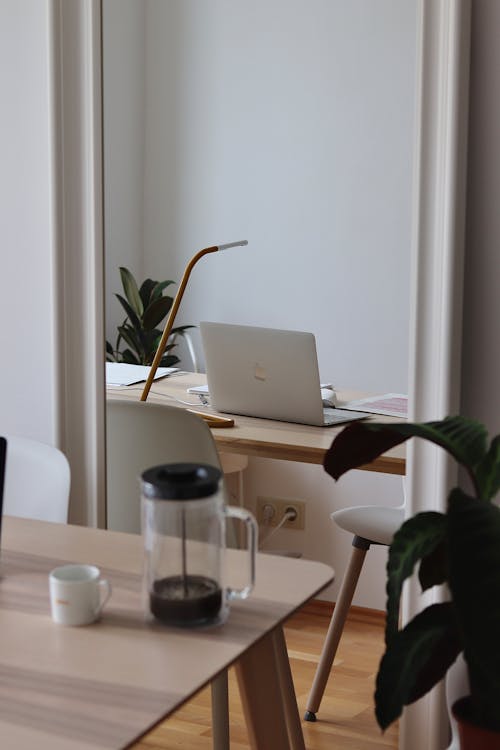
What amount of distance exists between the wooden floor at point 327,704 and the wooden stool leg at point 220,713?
20 centimetres

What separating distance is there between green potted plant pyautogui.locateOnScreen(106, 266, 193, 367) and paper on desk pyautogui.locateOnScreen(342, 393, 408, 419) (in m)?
0.52

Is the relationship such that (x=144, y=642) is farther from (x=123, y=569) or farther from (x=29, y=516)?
(x=29, y=516)

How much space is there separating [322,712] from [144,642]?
1.45 m

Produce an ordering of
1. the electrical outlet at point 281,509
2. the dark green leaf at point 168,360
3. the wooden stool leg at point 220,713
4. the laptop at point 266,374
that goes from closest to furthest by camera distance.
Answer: the wooden stool leg at point 220,713
the laptop at point 266,374
the dark green leaf at point 168,360
the electrical outlet at point 281,509

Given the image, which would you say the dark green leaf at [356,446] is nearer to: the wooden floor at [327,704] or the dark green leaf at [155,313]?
the wooden floor at [327,704]

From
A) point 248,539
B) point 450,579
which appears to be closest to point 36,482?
point 248,539

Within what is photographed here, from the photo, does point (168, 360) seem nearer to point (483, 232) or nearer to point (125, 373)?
point (125, 373)

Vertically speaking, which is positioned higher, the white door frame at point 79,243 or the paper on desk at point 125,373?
the white door frame at point 79,243

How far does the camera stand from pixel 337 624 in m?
2.48

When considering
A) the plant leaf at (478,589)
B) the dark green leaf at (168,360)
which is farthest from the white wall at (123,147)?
the plant leaf at (478,589)

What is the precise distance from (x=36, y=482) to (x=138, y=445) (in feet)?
1.07

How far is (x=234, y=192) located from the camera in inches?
120

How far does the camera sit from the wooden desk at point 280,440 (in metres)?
2.30

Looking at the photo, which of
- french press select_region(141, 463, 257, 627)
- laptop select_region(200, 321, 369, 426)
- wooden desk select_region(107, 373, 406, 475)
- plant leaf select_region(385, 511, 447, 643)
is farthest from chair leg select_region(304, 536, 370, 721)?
french press select_region(141, 463, 257, 627)
